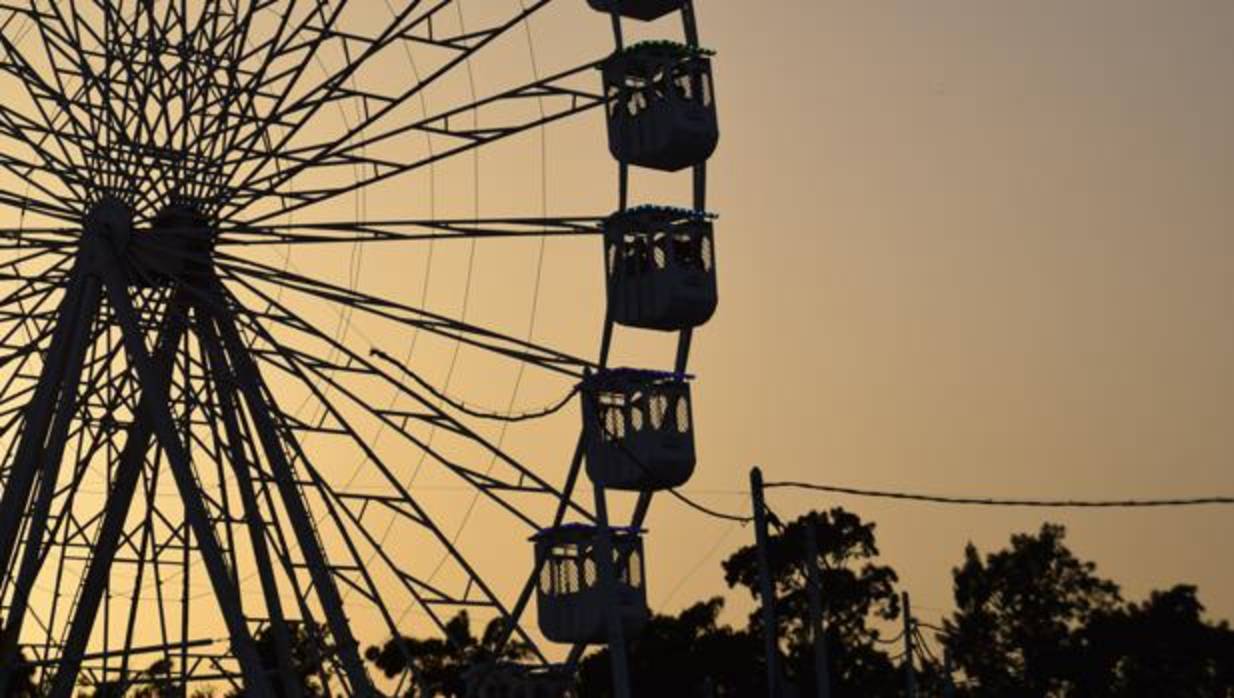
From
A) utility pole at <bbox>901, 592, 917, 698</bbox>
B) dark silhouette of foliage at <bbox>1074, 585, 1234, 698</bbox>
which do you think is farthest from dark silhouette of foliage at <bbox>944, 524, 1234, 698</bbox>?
utility pole at <bbox>901, 592, 917, 698</bbox>

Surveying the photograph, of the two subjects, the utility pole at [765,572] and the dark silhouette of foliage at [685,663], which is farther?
the dark silhouette of foliage at [685,663]

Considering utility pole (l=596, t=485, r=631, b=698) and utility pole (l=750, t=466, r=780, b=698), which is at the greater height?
utility pole (l=750, t=466, r=780, b=698)

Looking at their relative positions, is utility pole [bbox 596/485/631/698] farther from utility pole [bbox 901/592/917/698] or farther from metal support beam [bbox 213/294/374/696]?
utility pole [bbox 901/592/917/698]

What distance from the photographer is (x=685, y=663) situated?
90750 mm

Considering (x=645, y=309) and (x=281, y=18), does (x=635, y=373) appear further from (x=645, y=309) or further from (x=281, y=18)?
(x=281, y=18)

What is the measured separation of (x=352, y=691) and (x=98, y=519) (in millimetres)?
5352

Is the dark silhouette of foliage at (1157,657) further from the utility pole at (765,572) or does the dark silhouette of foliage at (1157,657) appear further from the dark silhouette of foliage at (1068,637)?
the utility pole at (765,572)

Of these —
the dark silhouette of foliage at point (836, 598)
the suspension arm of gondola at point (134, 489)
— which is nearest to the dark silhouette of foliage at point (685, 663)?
the dark silhouette of foliage at point (836, 598)

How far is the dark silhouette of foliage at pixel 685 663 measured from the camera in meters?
88.7

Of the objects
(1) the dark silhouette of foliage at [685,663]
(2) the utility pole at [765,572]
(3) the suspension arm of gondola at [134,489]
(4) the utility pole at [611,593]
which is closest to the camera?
(3) the suspension arm of gondola at [134,489]

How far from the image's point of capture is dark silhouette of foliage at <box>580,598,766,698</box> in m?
88.7

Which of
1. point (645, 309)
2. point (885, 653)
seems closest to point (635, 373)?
point (645, 309)

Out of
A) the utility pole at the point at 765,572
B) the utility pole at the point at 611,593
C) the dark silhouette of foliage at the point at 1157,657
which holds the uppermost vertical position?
the dark silhouette of foliage at the point at 1157,657

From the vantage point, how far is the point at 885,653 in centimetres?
9075
